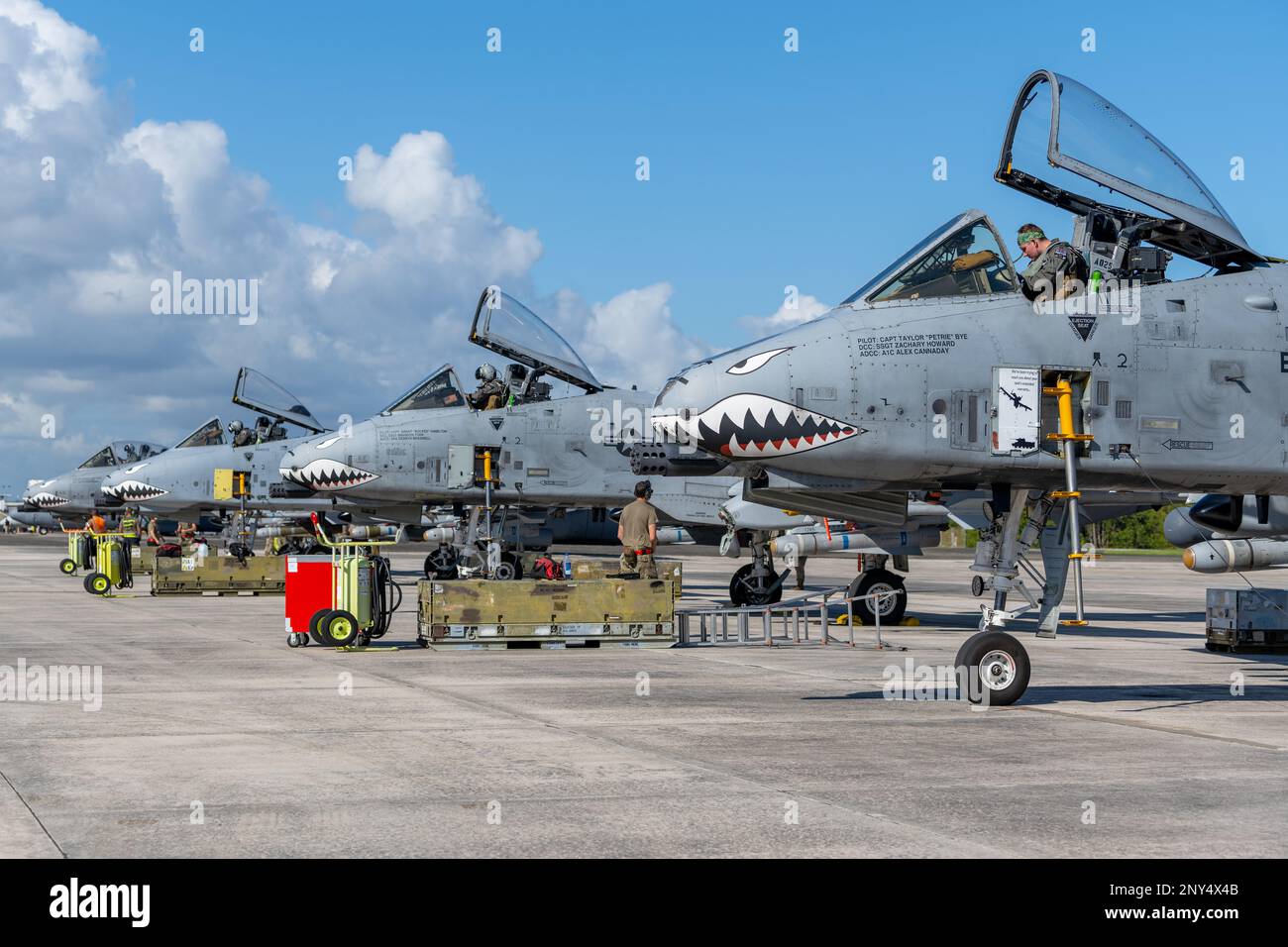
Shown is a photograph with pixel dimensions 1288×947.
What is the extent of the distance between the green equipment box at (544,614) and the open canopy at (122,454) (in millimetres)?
40429

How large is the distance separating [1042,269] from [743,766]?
514cm

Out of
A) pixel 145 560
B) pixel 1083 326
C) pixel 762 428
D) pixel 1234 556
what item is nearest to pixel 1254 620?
pixel 1234 556

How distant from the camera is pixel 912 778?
23.5 feet

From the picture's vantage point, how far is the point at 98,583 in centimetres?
2744

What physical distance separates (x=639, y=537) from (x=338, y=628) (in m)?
4.19

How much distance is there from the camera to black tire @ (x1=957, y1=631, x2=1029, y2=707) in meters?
10.1

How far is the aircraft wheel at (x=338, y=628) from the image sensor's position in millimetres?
15102

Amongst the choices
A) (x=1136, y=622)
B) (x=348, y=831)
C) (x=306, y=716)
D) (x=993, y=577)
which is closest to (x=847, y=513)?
(x=993, y=577)

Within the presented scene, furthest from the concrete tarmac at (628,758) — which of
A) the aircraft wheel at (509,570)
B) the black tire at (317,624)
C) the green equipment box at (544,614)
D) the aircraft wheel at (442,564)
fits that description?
the aircraft wheel at (442,564)

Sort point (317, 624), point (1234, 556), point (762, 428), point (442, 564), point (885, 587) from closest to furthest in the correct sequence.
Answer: point (762, 428) < point (317, 624) < point (1234, 556) < point (885, 587) < point (442, 564)

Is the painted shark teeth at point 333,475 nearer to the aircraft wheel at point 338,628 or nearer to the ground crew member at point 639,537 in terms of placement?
the ground crew member at point 639,537

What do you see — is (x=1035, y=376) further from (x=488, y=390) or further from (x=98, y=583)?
(x=98, y=583)

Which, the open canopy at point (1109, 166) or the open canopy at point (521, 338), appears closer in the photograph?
the open canopy at point (1109, 166)

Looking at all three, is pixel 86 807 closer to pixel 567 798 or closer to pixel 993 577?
pixel 567 798
